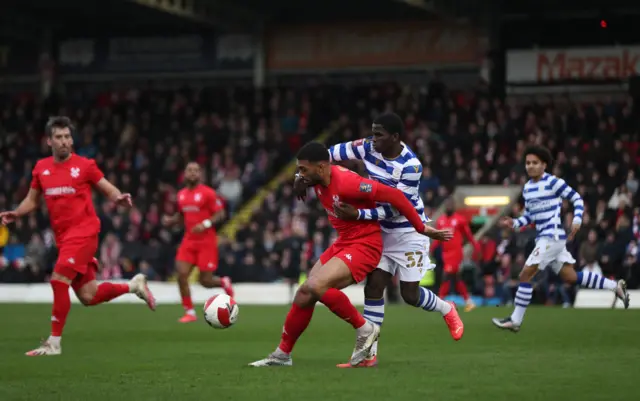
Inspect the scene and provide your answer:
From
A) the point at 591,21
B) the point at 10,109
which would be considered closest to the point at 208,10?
the point at 10,109

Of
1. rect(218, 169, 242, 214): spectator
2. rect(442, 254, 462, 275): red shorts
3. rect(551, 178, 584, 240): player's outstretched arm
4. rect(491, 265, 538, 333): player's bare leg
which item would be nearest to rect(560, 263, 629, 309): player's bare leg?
rect(491, 265, 538, 333): player's bare leg

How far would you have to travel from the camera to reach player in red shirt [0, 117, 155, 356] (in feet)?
42.3

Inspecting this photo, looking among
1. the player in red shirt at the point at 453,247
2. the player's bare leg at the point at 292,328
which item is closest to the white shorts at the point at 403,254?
the player's bare leg at the point at 292,328

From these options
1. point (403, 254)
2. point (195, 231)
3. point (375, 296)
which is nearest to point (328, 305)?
point (375, 296)

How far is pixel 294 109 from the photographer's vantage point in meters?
38.2

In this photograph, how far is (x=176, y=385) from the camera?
31.5 ft

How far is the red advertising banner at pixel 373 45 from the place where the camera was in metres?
38.9

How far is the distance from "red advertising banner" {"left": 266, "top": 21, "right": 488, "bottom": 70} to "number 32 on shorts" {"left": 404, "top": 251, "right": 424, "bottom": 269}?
26.9 metres

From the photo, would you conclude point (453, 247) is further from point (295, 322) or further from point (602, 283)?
point (295, 322)

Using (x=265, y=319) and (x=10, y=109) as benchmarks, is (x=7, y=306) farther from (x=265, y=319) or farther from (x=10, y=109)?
(x=10, y=109)

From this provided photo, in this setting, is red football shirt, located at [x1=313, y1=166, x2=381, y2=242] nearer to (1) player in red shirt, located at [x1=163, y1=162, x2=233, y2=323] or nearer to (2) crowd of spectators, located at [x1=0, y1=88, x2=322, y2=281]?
(1) player in red shirt, located at [x1=163, y1=162, x2=233, y2=323]

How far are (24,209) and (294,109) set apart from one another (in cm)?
2538

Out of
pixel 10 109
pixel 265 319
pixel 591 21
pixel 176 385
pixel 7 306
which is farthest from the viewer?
pixel 10 109

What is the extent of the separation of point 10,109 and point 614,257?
76.2ft
